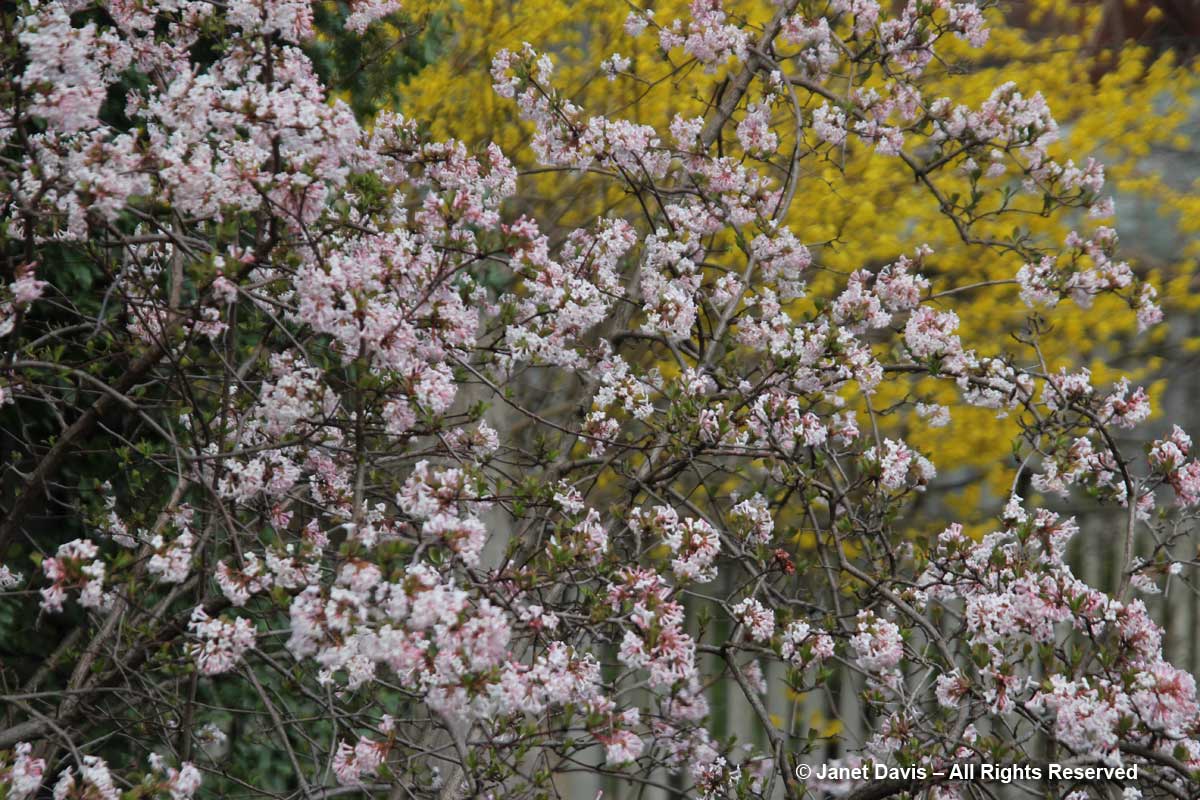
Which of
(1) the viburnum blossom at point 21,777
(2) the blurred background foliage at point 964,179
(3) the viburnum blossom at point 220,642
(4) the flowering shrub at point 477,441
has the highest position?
(2) the blurred background foliage at point 964,179

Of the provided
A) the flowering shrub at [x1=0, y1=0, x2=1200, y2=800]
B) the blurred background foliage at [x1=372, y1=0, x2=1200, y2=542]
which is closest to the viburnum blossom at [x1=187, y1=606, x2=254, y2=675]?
the flowering shrub at [x1=0, y1=0, x2=1200, y2=800]

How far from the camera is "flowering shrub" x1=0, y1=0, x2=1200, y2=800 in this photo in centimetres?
224

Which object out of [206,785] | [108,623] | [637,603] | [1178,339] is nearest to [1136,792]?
[637,603]

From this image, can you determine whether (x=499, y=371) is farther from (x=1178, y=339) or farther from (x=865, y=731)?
(x=1178, y=339)

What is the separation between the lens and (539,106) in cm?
390

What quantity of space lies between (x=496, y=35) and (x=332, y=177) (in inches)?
207

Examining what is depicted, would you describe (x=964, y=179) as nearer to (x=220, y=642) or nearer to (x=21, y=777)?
(x=220, y=642)

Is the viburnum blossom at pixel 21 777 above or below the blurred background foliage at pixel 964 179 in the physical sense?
below

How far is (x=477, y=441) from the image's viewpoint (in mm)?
2930

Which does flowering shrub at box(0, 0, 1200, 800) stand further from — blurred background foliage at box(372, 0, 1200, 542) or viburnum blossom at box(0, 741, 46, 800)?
blurred background foliage at box(372, 0, 1200, 542)

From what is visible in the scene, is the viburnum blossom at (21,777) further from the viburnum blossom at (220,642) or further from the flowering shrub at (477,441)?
the viburnum blossom at (220,642)

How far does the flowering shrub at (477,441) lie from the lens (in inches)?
88.4

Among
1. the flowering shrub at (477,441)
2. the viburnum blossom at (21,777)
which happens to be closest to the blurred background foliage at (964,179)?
the flowering shrub at (477,441)

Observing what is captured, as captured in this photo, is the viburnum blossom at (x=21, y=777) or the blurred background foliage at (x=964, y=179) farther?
the blurred background foliage at (x=964, y=179)
